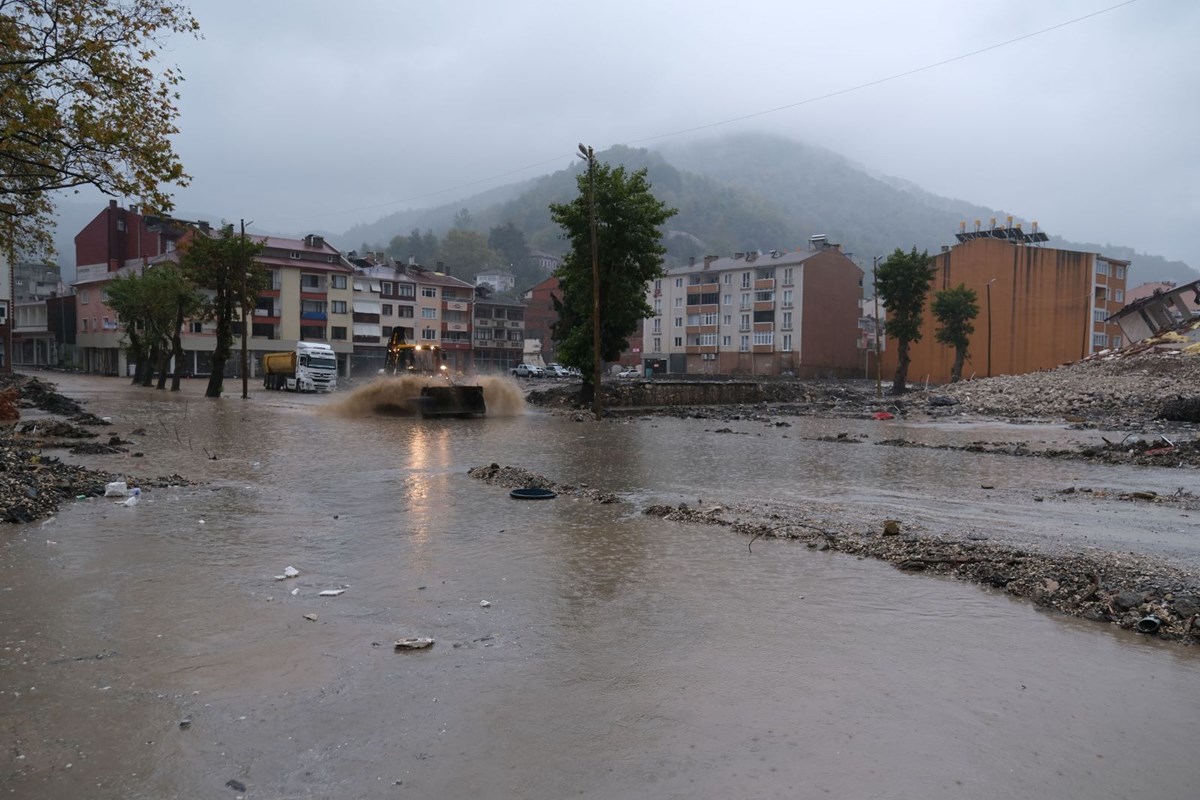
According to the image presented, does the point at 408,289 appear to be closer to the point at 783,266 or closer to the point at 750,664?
the point at 783,266

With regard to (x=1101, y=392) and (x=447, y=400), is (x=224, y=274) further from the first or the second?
(x=1101, y=392)

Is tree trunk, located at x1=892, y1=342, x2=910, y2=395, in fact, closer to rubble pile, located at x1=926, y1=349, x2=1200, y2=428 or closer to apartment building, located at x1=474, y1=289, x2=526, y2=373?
rubble pile, located at x1=926, y1=349, x2=1200, y2=428

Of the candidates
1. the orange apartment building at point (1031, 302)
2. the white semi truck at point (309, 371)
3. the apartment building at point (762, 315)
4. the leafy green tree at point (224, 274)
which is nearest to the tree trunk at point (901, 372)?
the orange apartment building at point (1031, 302)

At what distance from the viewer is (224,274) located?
4206 centimetres

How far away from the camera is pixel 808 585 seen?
25.4ft

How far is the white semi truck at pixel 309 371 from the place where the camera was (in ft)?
178

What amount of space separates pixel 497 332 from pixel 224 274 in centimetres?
6475

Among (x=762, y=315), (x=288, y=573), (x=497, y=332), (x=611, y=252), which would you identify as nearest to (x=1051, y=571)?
(x=288, y=573)

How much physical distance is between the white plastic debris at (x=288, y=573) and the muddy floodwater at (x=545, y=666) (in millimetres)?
70

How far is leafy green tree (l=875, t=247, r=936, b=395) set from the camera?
59.2m

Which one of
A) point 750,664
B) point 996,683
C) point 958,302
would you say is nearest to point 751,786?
point 750,664

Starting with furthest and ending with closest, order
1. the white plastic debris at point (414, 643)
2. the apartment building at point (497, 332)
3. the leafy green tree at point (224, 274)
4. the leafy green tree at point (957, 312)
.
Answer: the apartment building at point (497, 332), the leafy green tree at point (957, 312), the leafy green tree at point (224, 274), the white plastic debris at point (414, 643)

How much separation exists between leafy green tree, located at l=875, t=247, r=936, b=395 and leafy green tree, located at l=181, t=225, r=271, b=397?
137ft

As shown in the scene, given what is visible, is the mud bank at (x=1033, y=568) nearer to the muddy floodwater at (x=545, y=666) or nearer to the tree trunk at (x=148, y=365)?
the muddy floodwater at (x=545, y=666)
